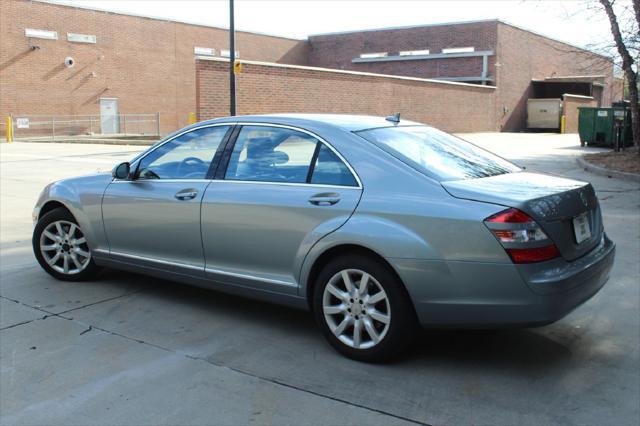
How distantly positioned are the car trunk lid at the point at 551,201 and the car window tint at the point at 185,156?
196 centimetres

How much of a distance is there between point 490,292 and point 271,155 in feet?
6.22

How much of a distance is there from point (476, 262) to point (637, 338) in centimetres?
171

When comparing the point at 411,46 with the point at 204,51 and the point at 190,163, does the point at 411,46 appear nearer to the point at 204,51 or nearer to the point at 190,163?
the point at 204,51

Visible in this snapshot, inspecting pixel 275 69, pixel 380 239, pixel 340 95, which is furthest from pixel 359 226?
pixel 340 95

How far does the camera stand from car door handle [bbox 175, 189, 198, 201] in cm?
491

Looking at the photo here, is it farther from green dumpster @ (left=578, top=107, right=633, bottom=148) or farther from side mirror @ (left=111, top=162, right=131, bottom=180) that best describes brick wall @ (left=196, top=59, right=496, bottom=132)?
side mirror @ (left=111, top=162, right=131, bottom=180)

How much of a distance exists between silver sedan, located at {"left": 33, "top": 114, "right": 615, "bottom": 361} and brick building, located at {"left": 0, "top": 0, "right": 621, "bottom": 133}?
60.5 ft

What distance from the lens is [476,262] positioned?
146 inches

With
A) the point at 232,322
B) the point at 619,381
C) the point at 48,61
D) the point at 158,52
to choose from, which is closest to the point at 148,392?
the point at 232,322

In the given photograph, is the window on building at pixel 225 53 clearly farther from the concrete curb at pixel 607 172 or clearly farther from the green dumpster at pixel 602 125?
the concrete curb at pixel 607 172

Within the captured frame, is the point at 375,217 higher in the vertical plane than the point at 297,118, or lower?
lower

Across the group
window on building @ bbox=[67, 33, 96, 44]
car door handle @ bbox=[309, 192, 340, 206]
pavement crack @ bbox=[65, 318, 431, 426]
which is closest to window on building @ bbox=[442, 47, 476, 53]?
window on building @ bbox=[67, 33, 96, 44]

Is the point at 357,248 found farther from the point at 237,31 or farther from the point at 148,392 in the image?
the point at 237,31

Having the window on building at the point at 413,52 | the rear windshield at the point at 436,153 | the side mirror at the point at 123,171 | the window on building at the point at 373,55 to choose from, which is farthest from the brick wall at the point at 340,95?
the rear windshield at the point at 436,153
